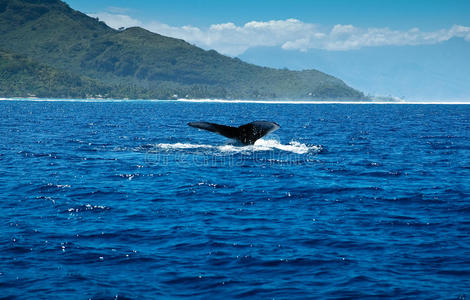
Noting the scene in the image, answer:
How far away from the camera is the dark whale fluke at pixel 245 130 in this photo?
32.2 m

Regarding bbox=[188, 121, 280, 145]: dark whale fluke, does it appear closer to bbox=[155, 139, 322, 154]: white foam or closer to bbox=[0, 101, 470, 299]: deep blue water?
bbox=[155, 139, 322, 154]: white foam

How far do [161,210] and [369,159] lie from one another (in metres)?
20.3

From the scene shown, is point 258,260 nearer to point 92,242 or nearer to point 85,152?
point 92,242

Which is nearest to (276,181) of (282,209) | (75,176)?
(282,209)

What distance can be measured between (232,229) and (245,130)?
20486mm

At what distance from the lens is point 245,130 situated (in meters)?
36.7

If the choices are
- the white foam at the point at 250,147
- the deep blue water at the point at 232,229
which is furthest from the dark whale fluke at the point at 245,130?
the deep blue water at the point at 232,229

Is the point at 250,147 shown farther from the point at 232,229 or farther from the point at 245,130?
the point at 232,229

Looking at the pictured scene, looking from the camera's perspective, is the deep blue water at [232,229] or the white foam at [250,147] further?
the white foam at [250,147]

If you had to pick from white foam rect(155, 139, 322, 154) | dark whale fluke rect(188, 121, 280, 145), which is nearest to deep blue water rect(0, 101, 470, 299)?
dark whale fluke rect(188, 121, 280, 145)

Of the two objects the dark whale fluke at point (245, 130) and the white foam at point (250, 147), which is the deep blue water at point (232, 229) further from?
the white foam at point (250, 147)

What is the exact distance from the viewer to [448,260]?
13.7 m

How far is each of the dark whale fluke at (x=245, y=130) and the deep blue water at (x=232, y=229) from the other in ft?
7.47

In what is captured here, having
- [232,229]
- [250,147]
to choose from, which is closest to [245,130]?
[250,147]
